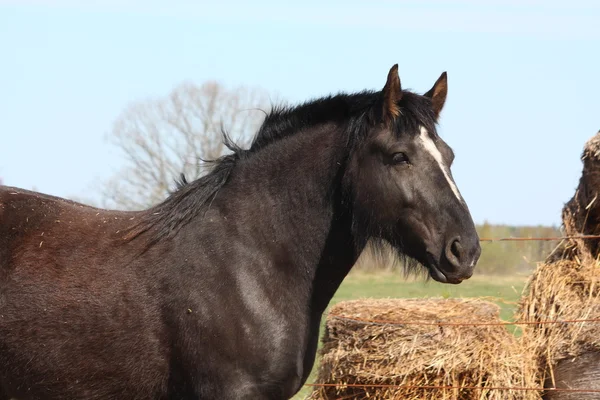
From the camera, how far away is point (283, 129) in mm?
5047

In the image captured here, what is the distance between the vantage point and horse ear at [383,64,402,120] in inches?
181

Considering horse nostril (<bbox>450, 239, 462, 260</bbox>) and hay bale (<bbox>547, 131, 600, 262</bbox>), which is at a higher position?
hay bale (<bbox>547, 131, 600, 262</bbox>)

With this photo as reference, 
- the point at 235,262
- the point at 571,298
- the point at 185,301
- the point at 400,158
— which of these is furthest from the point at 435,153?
the point at 571,298

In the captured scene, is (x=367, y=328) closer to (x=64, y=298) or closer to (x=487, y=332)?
(x=487, y=332)

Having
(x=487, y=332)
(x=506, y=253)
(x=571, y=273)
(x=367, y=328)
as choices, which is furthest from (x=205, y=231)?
(x=506, y=253)

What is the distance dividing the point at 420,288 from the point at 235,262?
19.5 meters

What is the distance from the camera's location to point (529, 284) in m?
6.52

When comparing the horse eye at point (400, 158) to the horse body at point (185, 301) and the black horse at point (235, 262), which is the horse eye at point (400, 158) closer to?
the black horse at point (235, 262)

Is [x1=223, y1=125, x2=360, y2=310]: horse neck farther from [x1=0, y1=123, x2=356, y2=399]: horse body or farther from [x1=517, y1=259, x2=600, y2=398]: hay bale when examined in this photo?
[x1=517, y1=259, x2=600, y2=398]: hay bale

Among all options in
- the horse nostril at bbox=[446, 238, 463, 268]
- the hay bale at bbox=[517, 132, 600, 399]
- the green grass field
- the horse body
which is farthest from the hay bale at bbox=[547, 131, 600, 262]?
the green grass field

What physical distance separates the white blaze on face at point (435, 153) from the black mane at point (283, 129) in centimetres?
6

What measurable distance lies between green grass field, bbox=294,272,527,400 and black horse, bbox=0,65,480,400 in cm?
1186

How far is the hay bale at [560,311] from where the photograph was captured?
5961 mm

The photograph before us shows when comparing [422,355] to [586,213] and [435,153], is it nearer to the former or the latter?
[586,213]
